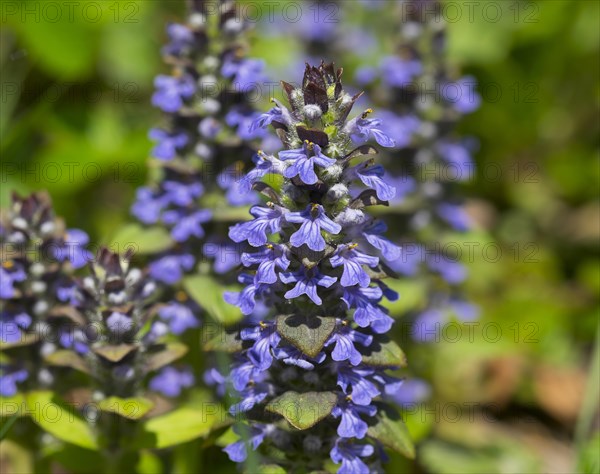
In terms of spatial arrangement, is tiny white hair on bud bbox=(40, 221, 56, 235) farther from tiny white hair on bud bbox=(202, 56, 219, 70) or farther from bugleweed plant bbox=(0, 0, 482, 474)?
→ tiny white hair on bud bbox=(202, 56, 219, 70)

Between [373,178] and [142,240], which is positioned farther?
[142,240]

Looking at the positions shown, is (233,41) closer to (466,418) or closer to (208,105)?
(208,105)

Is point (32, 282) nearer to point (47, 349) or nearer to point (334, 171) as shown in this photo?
point (47, 349)

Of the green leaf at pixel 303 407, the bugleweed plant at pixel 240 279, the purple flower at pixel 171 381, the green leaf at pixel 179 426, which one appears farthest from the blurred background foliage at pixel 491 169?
the green leaf at pixel 303 407

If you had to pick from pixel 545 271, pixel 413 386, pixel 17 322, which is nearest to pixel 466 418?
pixel 413 386

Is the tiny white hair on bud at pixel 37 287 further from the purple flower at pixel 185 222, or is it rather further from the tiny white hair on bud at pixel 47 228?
the purple flower at pixel 185 222

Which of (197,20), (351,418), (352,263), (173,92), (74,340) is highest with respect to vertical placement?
(197,20)

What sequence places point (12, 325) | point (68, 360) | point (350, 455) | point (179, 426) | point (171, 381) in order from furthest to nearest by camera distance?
point (171, 381) < point (179, 426) < point (12, 325) < point (68, 360) < point (350, 455)

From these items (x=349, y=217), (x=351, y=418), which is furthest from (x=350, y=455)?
(x=349, y=217)
